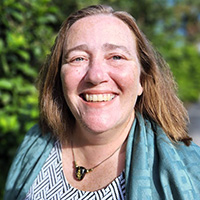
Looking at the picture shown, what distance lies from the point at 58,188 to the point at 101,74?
799 mm

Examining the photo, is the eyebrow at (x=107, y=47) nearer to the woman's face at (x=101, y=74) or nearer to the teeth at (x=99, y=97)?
the woman's face at (x=101, y=74)

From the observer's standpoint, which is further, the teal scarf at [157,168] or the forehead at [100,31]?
the forehead at [100,31]

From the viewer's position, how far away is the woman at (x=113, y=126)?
141 cm

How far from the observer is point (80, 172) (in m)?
1.72

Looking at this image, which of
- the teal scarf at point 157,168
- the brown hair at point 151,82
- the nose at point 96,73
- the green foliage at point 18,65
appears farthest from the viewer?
the green foliage at point 18,65

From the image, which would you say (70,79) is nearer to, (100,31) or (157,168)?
(100,31)

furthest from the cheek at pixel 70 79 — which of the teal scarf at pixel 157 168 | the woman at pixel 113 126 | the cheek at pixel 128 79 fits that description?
the teal scarf at pixel 157 168

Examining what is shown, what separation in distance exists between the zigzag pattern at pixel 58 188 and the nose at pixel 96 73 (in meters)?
0.58

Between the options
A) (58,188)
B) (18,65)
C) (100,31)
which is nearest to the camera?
(100,31)

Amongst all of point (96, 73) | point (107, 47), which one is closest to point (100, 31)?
point (107, 47)

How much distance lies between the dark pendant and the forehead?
0.84 meters

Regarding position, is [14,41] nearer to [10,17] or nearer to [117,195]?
[10,17]

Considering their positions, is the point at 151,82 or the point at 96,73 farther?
the point at 151,82

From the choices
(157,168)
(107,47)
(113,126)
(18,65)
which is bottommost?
(157,168)
